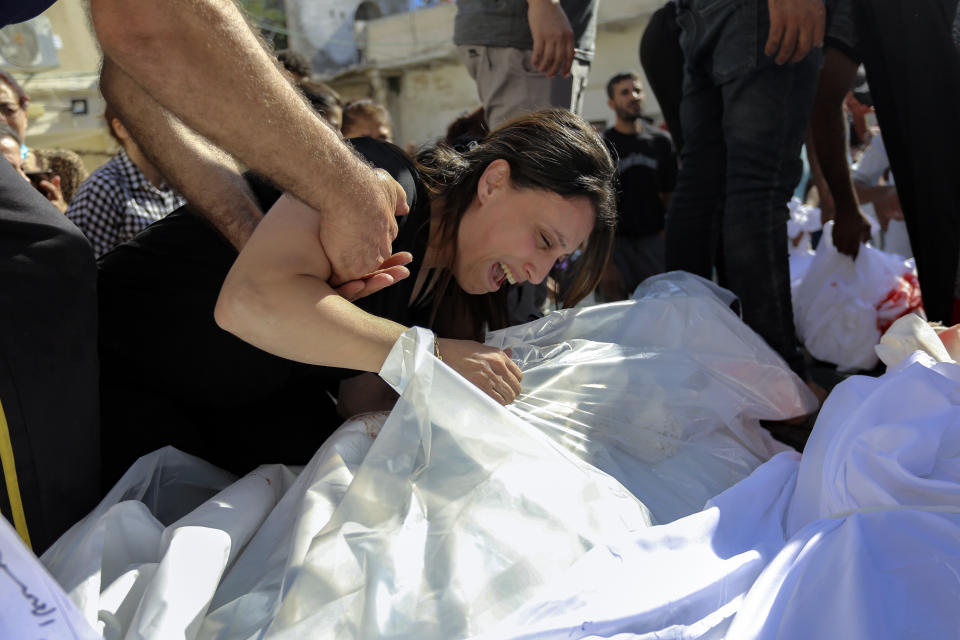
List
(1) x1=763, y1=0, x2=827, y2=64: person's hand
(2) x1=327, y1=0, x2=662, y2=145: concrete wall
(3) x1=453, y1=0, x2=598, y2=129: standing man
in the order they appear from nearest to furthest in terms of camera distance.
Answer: (1) x1=763, y1=0, x2=827, y2=64: person's hand < (3) x1=453, y1=0, x2=598, y2=129: standing man < (2) x1=327, y1=0, x2=662, y2=145: concrete wall

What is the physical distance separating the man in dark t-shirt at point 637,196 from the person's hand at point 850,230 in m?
1.42

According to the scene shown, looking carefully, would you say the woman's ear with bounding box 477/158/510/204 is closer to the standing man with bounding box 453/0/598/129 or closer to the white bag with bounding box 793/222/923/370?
the standing man with bounding box 453/0/598/129

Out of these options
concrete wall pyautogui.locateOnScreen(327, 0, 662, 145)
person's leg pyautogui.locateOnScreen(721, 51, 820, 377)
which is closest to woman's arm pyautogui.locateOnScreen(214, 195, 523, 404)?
person's leg pyautogui.locateOnScreen(721, 51, 820, 377)

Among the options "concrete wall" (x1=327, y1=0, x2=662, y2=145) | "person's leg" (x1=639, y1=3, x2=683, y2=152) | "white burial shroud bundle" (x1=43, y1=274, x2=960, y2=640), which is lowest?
"concrete wall" (x1=327, y1=0, x2=662, y2=145)

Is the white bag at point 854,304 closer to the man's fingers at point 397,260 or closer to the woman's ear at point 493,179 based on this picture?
the woman's ear at point 493,179

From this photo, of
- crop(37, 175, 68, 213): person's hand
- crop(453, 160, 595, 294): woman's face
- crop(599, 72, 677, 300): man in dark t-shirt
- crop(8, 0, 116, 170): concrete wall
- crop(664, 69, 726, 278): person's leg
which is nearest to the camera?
crop(453, 160, 595, 294): woman's face

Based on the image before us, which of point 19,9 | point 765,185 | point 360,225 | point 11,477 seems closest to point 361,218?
point 360,225

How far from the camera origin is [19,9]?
40.7 inches

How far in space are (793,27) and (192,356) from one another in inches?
62.6

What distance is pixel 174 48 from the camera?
3.43 ft

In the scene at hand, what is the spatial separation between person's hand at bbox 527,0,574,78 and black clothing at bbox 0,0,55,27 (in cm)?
156

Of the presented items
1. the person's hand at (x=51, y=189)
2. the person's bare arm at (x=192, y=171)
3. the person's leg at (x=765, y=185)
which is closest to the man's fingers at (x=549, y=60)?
the person's leg at (x=765, y=185)

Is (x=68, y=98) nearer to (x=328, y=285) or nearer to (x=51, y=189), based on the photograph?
(x=51, y=189)

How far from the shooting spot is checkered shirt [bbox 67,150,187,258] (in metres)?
2.99
